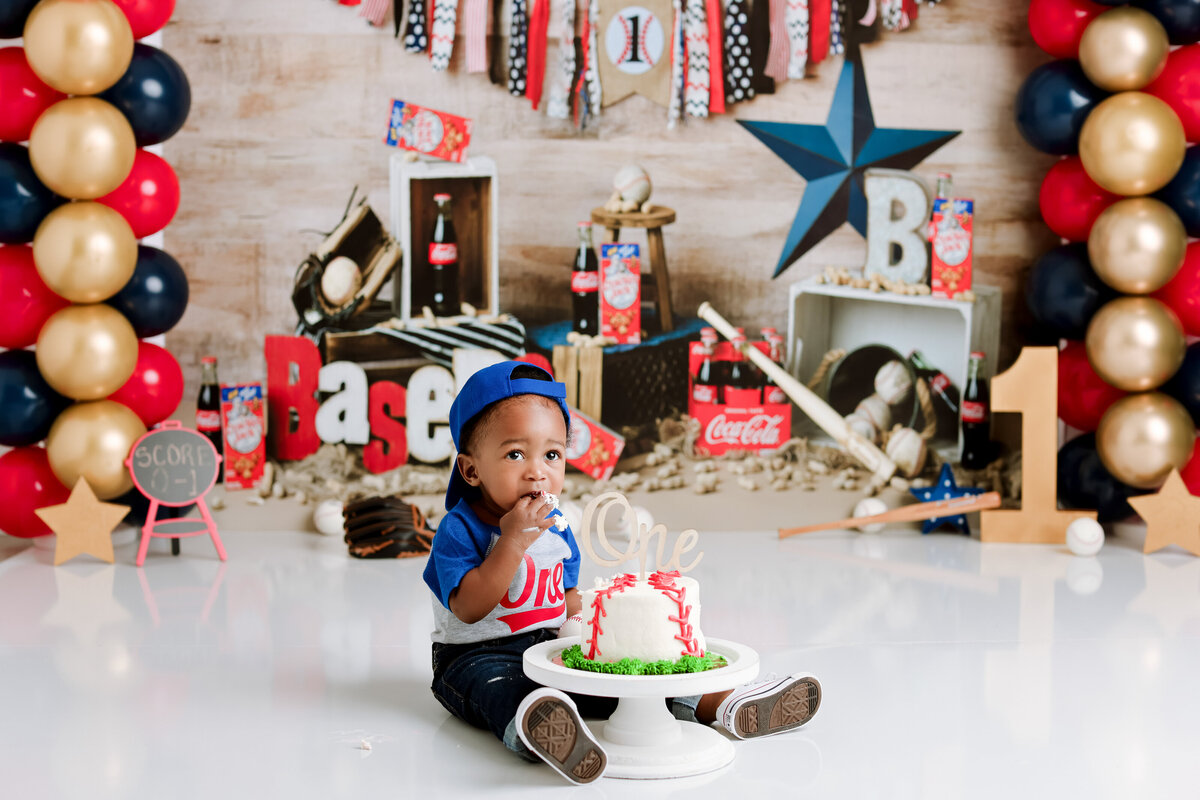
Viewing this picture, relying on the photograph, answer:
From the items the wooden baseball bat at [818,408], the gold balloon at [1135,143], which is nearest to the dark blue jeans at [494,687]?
the wooden baseball bat at [818,408]

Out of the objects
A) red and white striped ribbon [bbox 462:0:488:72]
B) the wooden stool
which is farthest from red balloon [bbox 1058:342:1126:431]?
red and white striped ribbon [bbox 462:0:488:72]

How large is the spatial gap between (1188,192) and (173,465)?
112 inches

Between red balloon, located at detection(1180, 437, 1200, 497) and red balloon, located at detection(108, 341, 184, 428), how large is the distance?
2.83m

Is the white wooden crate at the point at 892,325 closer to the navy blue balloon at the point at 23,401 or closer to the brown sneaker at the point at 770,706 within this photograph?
the brown sneaker at the point at 770,706

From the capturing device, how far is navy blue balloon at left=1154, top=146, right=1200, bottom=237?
3291 mm

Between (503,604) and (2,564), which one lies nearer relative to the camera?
(503,604)

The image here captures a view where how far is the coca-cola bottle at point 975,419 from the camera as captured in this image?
3.78 meters

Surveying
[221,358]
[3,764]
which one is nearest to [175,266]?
[221,358]

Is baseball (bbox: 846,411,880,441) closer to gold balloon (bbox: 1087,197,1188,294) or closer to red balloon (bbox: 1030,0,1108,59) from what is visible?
gold balloon (bbox: 1087,197,1188,294)

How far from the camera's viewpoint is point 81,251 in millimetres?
3031

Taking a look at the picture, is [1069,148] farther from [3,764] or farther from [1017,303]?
[3,764]

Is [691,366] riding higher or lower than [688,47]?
lower

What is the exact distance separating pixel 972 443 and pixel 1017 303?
465mm

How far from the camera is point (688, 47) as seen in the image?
147 inches
